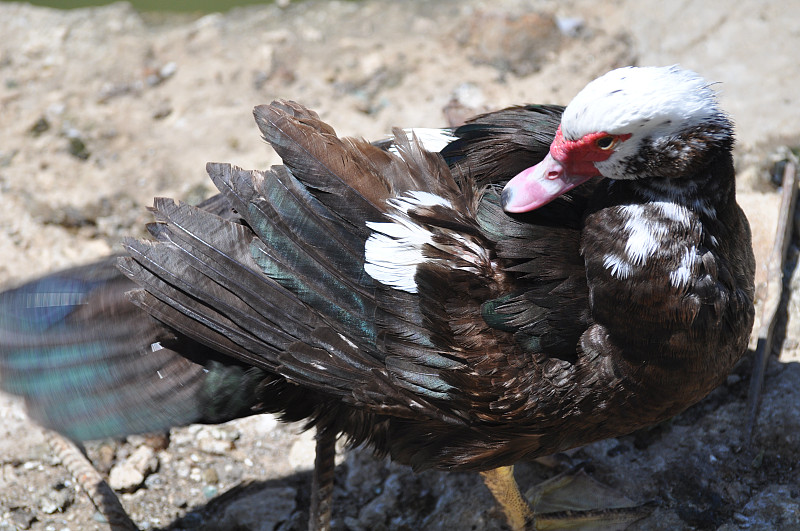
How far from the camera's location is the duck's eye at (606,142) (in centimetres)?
215

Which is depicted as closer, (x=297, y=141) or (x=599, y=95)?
(x=599, y=95)

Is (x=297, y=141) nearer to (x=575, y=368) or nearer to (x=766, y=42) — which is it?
(x=575, y=368)

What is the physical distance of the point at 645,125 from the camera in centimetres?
211

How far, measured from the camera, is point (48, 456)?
3191 mm

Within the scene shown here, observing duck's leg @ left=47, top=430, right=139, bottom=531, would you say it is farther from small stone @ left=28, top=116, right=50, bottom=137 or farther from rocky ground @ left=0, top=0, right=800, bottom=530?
small stone @ left=28, top=116, right=50, bottom=137

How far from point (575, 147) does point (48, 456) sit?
2.40 m

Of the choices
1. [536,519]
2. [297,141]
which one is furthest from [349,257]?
[536,519]

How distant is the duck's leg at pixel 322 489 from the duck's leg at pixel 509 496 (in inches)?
22.1

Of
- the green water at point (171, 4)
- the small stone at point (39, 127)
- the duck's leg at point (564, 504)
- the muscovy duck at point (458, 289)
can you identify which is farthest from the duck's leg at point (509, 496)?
the green water at point (171, 4)

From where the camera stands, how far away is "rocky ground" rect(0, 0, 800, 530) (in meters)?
2.96

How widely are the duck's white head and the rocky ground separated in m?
1.25

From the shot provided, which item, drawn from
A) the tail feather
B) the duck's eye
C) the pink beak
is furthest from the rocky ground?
the duck's eye

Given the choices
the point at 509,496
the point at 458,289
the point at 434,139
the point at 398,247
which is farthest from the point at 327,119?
the point at 509,496

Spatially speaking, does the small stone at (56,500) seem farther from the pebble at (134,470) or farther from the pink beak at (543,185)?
the pink beak at (543,185)
